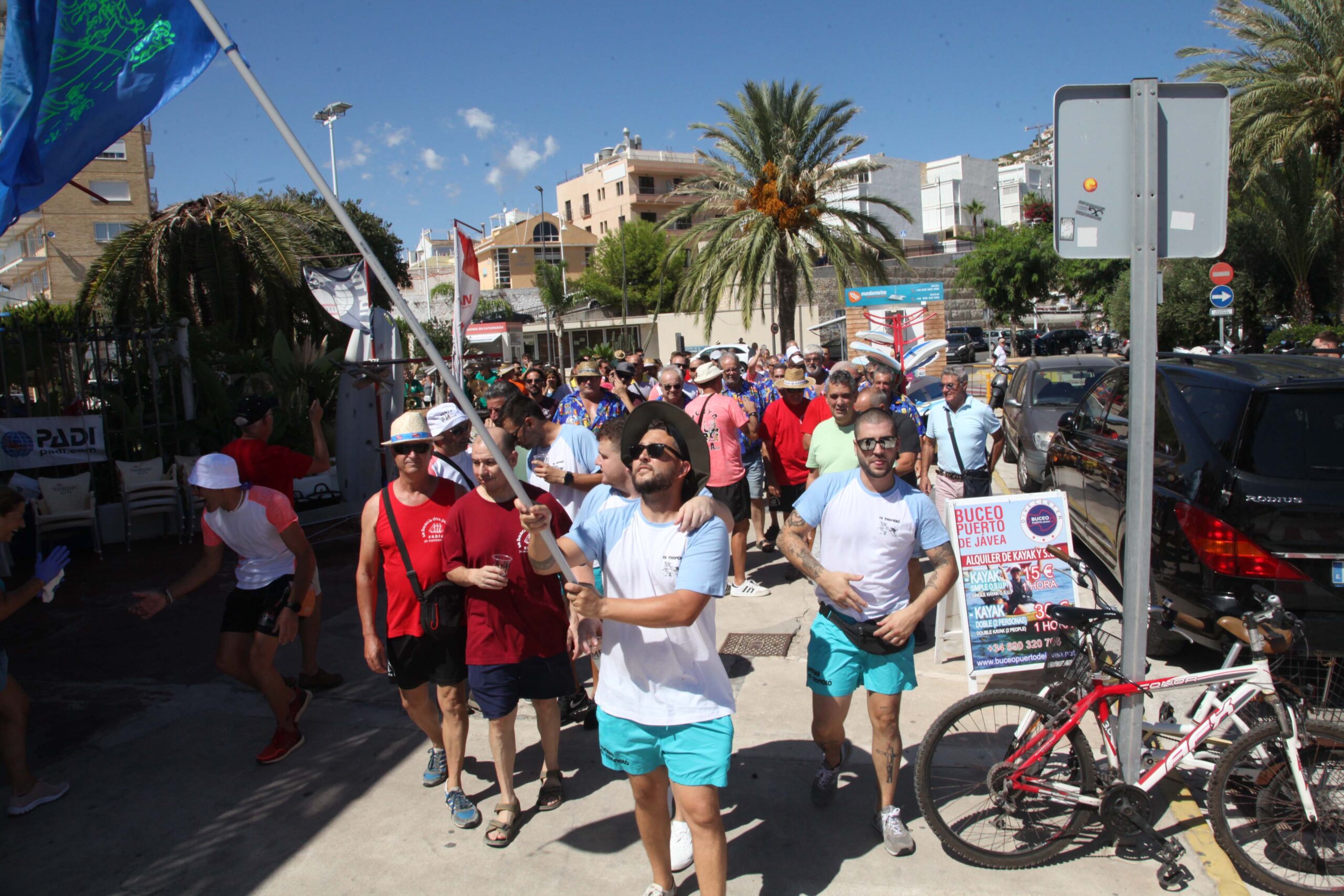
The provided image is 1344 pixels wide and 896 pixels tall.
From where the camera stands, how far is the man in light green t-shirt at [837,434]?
585 centimetres

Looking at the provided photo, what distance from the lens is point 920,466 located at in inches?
258

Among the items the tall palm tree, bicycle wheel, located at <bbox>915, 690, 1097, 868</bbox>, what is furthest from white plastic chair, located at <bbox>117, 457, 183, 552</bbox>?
the tall palm tree

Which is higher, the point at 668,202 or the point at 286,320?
the point at 668,202

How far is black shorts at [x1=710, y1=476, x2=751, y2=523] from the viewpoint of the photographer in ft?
22.9

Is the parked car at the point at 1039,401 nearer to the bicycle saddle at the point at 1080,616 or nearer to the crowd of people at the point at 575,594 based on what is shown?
the crowd of people at the point at 575,594

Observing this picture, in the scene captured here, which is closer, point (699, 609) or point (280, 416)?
point (699, 609)

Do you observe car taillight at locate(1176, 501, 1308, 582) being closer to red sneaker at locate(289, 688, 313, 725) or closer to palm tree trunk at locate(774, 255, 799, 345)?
red sneaker at locate(289, 688, 313, 725)

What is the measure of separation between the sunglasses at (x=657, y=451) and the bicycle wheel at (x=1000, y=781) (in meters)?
1.51

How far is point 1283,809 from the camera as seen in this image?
3232 mm

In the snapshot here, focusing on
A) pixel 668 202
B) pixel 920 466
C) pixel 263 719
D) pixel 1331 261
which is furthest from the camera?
pixel 668 202

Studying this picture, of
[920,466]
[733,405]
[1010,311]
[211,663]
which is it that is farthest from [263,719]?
[1010,311]

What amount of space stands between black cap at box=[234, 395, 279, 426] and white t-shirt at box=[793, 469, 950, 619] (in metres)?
3.46

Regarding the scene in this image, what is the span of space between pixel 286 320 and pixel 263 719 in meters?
11.4

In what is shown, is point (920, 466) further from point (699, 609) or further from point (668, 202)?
point (668, 202)
